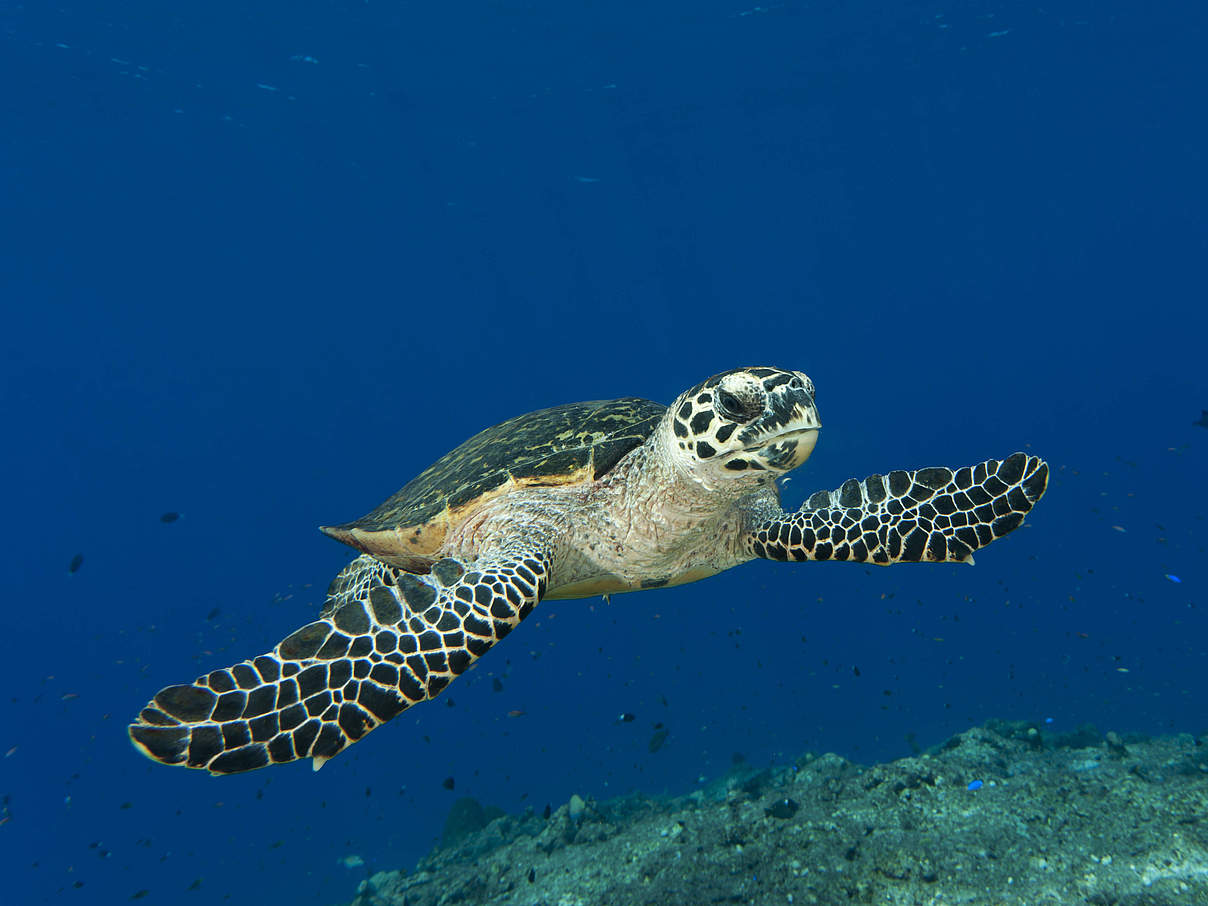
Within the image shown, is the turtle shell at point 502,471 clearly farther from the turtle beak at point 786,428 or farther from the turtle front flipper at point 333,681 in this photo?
the turtle beak at point 786,428

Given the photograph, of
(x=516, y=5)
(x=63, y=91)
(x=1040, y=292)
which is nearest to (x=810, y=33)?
(x=516, y=5)

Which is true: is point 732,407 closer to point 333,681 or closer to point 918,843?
point 333,681

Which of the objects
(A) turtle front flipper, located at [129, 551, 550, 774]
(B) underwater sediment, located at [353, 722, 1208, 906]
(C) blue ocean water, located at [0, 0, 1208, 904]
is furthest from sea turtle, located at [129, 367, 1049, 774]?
(C) blue ocean water, located at [0, 0, 1208, 904]

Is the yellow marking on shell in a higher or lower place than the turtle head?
lower

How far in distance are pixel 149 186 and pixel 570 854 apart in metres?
39.5

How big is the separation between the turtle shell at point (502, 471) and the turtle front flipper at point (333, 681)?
1.39 m

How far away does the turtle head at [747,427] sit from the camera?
3.85 metres

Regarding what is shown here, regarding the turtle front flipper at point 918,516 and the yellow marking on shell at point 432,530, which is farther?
the yellow marking on shell at point 432,530

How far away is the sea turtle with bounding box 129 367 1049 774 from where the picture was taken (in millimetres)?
2973

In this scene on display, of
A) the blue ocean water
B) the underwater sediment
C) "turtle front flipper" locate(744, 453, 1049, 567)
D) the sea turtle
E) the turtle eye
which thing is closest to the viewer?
the sea turtle

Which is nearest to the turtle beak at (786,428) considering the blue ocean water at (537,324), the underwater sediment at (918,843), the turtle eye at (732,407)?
the turtle eye at (732,407)

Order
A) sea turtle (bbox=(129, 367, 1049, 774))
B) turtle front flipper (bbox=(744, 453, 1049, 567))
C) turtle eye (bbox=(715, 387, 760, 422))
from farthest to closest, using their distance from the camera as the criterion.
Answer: turtle front flipper (bbox=(744, 453, 1049, 567))
turtle eye (bbox=(715, 387, 760, 422))
sea turtle (bbox=(129, 367, 1049, 774))

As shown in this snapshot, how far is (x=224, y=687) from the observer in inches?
116

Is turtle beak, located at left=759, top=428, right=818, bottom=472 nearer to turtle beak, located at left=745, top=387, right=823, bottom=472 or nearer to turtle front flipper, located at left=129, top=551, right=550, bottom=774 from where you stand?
turtle beak, located at left=745, top=387, right=823, bottom=472
